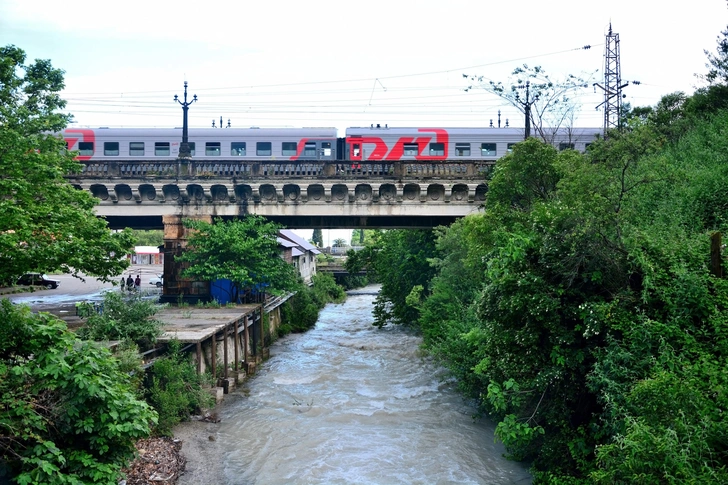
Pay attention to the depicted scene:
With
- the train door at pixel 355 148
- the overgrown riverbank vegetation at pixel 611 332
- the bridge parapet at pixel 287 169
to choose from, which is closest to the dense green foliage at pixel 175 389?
the overgrown riverbank vegetation at pixel 611 332

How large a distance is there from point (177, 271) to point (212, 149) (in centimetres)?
706

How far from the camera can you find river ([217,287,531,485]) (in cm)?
1294

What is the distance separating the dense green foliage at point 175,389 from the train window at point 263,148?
1510 cm

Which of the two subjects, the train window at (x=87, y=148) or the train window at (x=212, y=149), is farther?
the train window at (x=212, y=149)

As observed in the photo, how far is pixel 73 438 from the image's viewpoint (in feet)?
30.9

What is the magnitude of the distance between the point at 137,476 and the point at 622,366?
946cm

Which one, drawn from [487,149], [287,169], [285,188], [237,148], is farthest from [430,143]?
[237,148]

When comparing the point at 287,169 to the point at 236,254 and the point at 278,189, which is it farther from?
the point at 236,254

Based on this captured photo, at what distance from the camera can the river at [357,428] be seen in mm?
12938

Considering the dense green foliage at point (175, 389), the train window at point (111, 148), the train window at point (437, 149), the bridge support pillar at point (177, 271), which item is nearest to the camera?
the dense green foliage at point (175, 389)

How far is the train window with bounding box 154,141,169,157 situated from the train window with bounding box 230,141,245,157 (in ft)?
11.3

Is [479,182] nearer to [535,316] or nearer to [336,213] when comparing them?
[336,213]

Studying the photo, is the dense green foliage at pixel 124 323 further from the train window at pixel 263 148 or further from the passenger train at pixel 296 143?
the passenger train at pixel 296 143

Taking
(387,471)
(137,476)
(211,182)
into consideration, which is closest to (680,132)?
(387,471)
